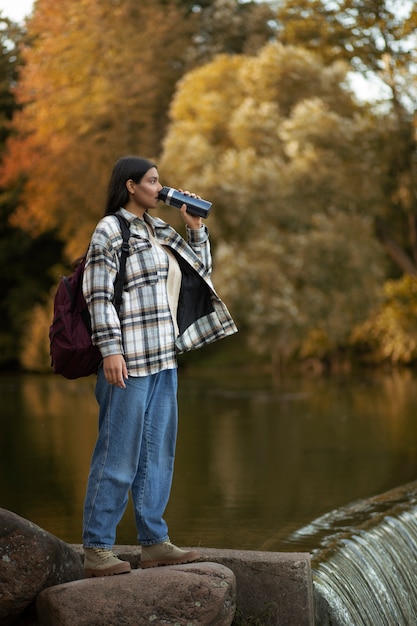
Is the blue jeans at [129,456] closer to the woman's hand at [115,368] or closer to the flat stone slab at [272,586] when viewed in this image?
the woman's hand at [115,368]

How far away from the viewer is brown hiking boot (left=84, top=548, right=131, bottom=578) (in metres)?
4.10

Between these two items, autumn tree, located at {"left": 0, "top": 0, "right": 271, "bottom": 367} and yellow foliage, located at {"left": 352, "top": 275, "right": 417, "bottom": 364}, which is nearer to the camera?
yellow foliage, located at {"left": 352, "top": 275, "right": 417, "bottom": 364}

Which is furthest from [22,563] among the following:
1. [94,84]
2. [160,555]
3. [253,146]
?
[94,84]

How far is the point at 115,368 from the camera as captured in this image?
400 centimetres

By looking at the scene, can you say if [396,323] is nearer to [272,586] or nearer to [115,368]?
[272,586]

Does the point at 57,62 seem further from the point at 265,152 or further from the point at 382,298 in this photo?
the point at 382,298

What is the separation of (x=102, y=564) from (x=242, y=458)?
5995 mm

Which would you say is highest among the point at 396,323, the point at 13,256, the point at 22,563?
the point at 22,563

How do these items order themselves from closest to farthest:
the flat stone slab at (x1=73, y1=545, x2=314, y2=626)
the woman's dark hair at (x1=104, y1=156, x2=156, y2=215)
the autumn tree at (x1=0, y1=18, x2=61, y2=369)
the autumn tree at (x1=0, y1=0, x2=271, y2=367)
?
the woman's dark hair at (x1=104, y1=156, x2=156, y2=215) → the flat stone slab at (x1=73, y1=545, x2=314, y2=626) → the autumn tree at (x1=0, y1=0, x2=271, y2=367) → the autumn tree at (x1=0, y1=18, x2=61, y2=369)

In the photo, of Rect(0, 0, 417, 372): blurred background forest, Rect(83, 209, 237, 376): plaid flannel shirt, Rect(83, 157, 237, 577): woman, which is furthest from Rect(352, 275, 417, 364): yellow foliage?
Rect(83, 157, 237, 577): woman

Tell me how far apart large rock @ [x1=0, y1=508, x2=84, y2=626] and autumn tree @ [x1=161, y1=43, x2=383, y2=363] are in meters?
14.9

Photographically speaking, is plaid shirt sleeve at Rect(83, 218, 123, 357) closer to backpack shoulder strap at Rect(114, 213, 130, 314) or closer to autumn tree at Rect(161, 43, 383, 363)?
backpack shoulder strap at Rect(114, 213, 130, 314)

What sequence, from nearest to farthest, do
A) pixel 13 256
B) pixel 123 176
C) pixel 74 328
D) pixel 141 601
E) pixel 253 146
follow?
pixel 141 601
pixel 74 328
pixel 123 176
pixel 253 146
pixel 13 256

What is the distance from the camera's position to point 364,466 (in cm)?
952
